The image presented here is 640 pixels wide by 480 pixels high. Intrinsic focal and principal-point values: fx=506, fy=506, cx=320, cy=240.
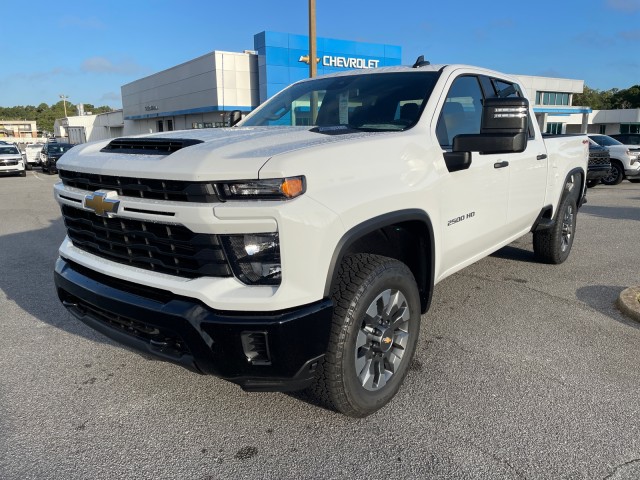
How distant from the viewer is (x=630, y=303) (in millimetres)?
4238

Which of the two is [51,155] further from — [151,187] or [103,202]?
[151,187]

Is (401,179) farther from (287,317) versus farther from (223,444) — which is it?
(223,444)

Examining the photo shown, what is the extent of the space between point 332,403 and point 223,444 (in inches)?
23.4

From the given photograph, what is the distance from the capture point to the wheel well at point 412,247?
2.92m

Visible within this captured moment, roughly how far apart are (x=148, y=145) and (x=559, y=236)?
14.9 ft

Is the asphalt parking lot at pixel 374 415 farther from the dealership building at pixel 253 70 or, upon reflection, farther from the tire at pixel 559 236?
the dealership building at pixel 253 70

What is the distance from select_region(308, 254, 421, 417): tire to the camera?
2.44 meters

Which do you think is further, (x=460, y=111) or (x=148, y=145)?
(x=460, y=111)

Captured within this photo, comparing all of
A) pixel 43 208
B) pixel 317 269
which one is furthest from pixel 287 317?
pixel 43 208

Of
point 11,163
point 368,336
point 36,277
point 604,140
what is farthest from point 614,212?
point 11,163

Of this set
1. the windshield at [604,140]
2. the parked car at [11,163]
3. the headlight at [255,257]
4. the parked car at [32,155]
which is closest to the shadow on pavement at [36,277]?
the headlight at [255,257]

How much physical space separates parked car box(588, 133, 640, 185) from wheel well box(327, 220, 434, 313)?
48.8ft

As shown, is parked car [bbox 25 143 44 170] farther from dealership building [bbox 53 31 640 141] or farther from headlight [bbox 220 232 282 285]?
headlight [bbox 220 232 282 285]

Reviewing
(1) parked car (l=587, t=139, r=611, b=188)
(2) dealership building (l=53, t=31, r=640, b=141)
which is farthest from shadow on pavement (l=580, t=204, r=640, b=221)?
(2) dealership building (l=53, t=31, r=640, b=141)
